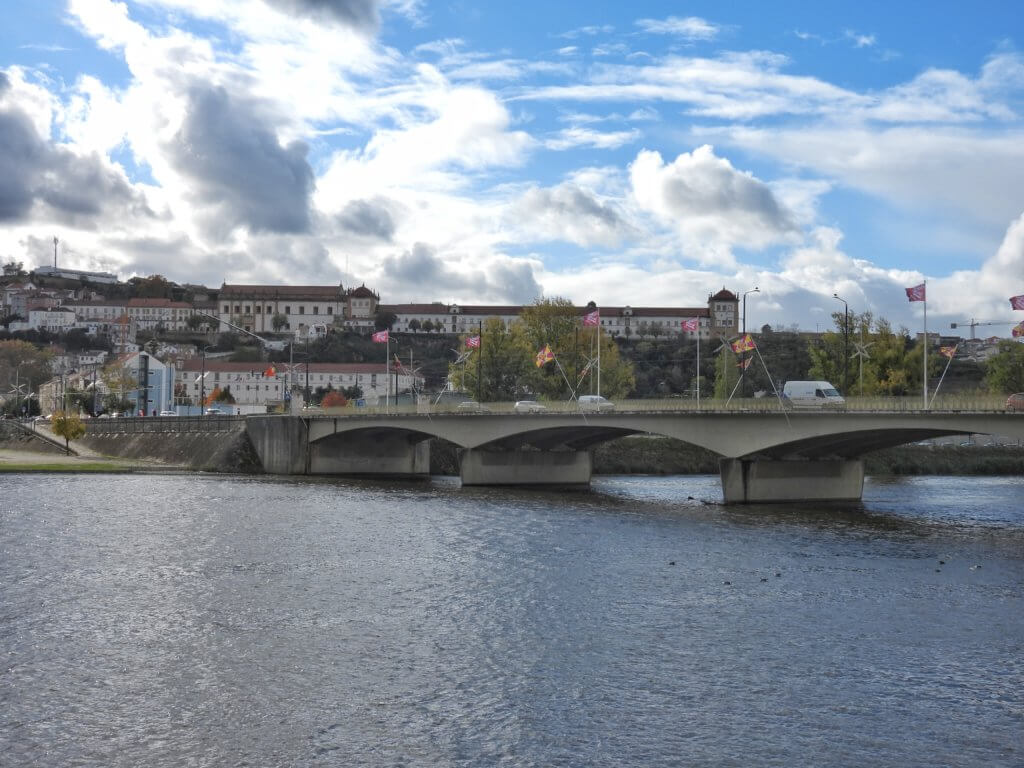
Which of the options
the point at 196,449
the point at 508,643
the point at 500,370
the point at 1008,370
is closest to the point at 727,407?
the point at 508,643

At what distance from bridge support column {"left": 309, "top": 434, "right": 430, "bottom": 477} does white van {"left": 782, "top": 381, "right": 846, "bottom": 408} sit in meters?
34.0

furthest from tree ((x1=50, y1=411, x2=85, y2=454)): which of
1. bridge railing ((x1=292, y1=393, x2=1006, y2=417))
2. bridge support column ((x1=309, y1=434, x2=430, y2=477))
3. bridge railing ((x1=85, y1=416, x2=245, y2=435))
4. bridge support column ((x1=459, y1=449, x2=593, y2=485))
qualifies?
bridge support column ((x1=459, y1=449, x2=593, y2=485))

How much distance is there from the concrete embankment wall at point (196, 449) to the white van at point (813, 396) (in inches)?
1750

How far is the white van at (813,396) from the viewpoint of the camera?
57.1 m

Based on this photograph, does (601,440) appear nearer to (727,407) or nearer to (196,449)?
(727,407)

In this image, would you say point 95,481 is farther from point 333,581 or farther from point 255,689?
point 255,689

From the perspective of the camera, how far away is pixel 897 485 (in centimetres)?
8431

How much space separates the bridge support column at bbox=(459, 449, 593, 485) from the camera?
3130 inches

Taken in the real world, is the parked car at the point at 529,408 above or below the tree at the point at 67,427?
above

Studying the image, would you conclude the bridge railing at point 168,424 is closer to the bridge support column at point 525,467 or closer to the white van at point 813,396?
the bridge support column at point 525,467

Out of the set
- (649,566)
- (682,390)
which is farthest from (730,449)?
(682,390)

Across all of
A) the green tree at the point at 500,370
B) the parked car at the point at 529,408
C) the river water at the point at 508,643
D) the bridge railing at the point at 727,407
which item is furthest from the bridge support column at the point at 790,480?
the green tree at the point at 500,370

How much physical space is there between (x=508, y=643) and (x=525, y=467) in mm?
52825

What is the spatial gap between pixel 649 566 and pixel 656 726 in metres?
18.7
